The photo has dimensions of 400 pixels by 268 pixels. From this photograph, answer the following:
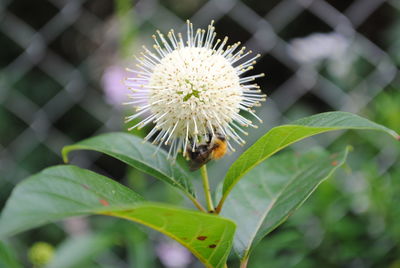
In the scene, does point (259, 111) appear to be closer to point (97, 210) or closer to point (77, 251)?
point (77, 251)

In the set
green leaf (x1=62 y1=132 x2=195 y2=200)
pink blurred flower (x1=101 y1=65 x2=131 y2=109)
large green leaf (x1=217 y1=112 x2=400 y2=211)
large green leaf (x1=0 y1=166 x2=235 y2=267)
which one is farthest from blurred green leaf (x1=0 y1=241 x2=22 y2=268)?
pink blurred flower (x1=101 y1=65 x2=131 y2=109)

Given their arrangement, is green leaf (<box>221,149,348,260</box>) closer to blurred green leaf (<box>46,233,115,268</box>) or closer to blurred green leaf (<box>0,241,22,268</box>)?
blurred green leaf (<box>0,241,22,268</box>)

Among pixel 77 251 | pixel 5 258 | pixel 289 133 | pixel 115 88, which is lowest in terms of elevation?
pixel 77 251

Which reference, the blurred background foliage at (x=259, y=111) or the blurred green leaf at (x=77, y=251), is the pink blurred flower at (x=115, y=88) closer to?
the blurred background foliage at (x=259, y=111)

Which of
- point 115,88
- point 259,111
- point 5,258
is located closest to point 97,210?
point 5,258

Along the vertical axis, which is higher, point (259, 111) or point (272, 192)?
point (259, 111)

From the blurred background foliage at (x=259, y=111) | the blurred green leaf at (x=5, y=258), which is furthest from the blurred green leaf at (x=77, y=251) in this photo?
the blurred green leaf at (x=5, y=258)

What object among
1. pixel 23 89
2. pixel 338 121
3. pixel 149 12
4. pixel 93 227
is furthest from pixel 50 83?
pixel 338 121

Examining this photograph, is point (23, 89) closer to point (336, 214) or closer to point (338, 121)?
point (336, 214)
